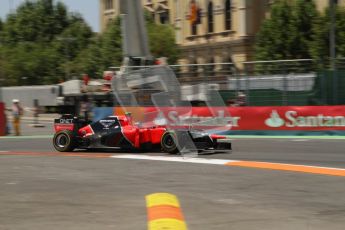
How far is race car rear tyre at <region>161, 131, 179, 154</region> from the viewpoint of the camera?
567 inches

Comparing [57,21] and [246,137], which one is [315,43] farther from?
[57,21]

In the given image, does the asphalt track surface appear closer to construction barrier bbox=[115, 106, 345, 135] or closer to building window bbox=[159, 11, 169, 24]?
construction barrier bbox=[115, 106, 345, 135]

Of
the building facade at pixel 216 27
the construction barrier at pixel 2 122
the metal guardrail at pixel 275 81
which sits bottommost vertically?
the construction barrier at pixel 2 122

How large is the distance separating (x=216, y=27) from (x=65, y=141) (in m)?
45.2

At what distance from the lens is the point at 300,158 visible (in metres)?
13.5

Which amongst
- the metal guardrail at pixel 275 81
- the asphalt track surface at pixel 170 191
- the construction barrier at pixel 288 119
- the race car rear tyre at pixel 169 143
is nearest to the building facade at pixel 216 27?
the metal guardrail at pixel 275 81

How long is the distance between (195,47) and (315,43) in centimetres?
2022

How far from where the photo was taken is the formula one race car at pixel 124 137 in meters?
14.2

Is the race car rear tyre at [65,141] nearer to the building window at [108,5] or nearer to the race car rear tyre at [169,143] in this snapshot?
the race car rear tyre at [169,143]

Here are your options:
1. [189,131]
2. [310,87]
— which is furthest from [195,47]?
[189,131]

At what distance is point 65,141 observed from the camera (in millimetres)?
15781

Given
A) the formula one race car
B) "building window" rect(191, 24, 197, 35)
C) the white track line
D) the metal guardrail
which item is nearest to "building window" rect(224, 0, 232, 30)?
"building window" rect(191, 24, 197, 35)

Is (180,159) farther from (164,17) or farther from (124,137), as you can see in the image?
(164,17)

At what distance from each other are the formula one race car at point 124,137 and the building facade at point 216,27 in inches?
1606
